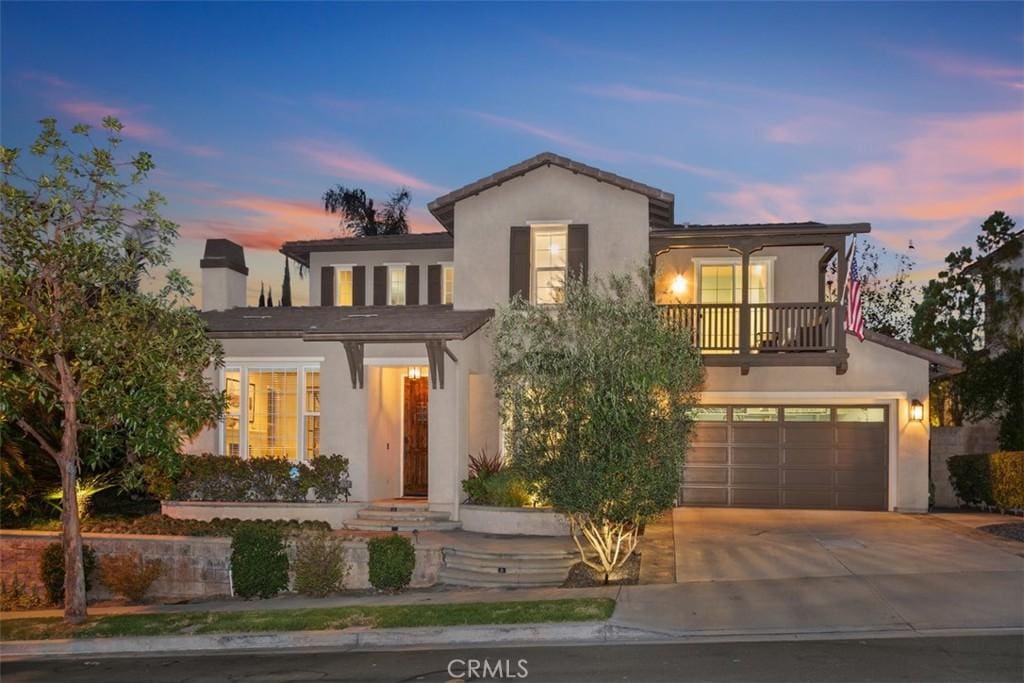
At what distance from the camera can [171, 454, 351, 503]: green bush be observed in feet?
59.3

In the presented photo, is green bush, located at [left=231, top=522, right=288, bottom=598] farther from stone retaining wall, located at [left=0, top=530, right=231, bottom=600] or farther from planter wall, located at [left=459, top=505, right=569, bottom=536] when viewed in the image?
planter wall, located at [left=459, top=505, right=569, bottom=536]

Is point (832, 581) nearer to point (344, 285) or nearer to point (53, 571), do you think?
point (53, 571)

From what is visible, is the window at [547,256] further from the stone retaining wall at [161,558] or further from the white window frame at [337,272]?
the stone retaining wall at [161,558]

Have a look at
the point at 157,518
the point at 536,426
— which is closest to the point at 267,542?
the point at 157,518

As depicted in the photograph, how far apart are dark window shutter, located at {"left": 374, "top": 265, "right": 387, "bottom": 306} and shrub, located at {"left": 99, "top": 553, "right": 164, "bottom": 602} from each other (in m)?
9.22

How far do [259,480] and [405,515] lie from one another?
3.03 m

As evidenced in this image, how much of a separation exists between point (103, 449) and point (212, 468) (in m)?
5.01

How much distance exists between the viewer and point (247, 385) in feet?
64.3

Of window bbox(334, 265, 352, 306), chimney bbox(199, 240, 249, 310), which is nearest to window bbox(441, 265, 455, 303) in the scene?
window bbox(334, 265, 352, 306)

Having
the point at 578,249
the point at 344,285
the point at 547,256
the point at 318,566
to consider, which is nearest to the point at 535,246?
the point at 547,256

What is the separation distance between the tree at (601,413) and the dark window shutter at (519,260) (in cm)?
536

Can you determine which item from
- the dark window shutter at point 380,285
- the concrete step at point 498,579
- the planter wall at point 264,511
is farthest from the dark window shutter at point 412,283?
the concrete step at point 498,579

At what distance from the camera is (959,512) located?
2120cm

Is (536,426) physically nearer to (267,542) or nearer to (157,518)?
(267,542)
